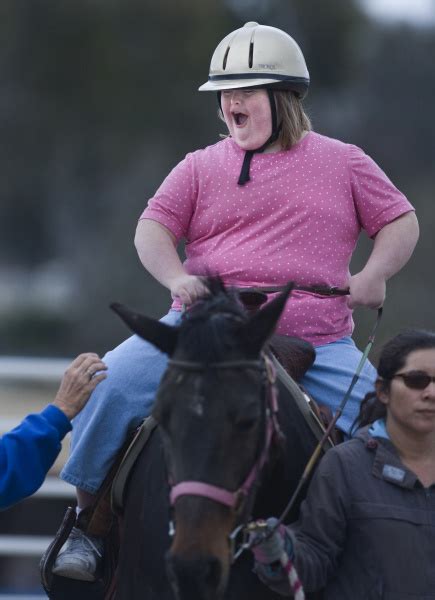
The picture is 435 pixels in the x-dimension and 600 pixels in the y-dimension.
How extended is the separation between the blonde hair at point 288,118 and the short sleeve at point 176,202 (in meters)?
0.33

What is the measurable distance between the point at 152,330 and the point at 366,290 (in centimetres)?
102

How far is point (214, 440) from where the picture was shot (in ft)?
10.7

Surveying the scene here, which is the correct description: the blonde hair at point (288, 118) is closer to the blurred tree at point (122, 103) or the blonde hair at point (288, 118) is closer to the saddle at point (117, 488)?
the saddle at point (117, 488)

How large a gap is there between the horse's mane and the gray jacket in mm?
602

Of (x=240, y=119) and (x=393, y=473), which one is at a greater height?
(x=240, y=119)

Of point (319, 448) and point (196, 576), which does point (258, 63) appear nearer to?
point (319, 448)

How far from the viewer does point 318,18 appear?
87.2ft

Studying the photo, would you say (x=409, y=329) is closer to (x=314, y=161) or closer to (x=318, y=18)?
(x=314, y=161)

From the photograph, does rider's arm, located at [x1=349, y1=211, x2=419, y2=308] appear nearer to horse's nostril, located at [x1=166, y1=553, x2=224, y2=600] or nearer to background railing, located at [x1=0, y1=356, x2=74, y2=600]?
horse's nostril, located at [x1=166, y1=553, x2=224, y2=600]

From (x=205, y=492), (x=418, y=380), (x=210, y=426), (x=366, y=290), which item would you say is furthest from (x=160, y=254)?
(x=205, y=492)

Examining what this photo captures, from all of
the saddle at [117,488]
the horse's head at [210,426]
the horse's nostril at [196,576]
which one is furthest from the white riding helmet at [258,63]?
the horse's nostril at [196,576]

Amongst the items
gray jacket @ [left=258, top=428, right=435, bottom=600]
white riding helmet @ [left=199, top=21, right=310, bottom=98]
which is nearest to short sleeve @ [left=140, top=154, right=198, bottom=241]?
white riding helmet @ [left=199, top=21, right=310, bottom=98]

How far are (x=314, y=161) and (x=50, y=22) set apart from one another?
2215 centimetres

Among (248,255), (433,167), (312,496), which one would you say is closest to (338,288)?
(248,255)
